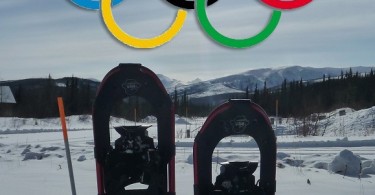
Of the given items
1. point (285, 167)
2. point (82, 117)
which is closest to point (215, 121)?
point (285, 167)

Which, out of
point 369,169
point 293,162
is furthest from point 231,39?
point 293,162

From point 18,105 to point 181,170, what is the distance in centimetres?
4813

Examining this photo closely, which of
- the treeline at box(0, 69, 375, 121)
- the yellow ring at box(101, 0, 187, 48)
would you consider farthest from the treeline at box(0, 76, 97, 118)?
the yellow ring at box(101, 0, 187, 48)

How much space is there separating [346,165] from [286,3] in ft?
12.9

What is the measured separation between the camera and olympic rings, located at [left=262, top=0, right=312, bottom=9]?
197 inches

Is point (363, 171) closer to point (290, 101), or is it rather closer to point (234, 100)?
point (234, 100)

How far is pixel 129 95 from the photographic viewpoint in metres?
5.37

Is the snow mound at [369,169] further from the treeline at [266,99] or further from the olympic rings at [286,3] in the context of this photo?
the treeline at [266,99]

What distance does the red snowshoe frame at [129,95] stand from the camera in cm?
536

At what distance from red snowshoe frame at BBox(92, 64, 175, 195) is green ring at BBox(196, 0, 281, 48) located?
79cm

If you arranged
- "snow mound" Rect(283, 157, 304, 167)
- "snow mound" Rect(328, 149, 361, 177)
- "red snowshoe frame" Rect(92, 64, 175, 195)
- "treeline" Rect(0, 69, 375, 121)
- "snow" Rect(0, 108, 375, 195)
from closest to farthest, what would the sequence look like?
"red snowshoe frame" Rect(92, 64, 175, 195), "snow" Rect(0, 108, 375, 195), "snow mound" Rect(328, 149, 361, 177), "snow mound" Rect(283, 157, 304, 167), "treeline" Rect(0, 69, 375, 121)

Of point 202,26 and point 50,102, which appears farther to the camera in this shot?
point 50,102

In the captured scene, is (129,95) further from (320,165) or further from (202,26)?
(320,165)

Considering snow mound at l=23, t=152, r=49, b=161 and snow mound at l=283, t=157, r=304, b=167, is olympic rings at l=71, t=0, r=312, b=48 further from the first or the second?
snow mound at l=23, t=152, r=49, b=161
